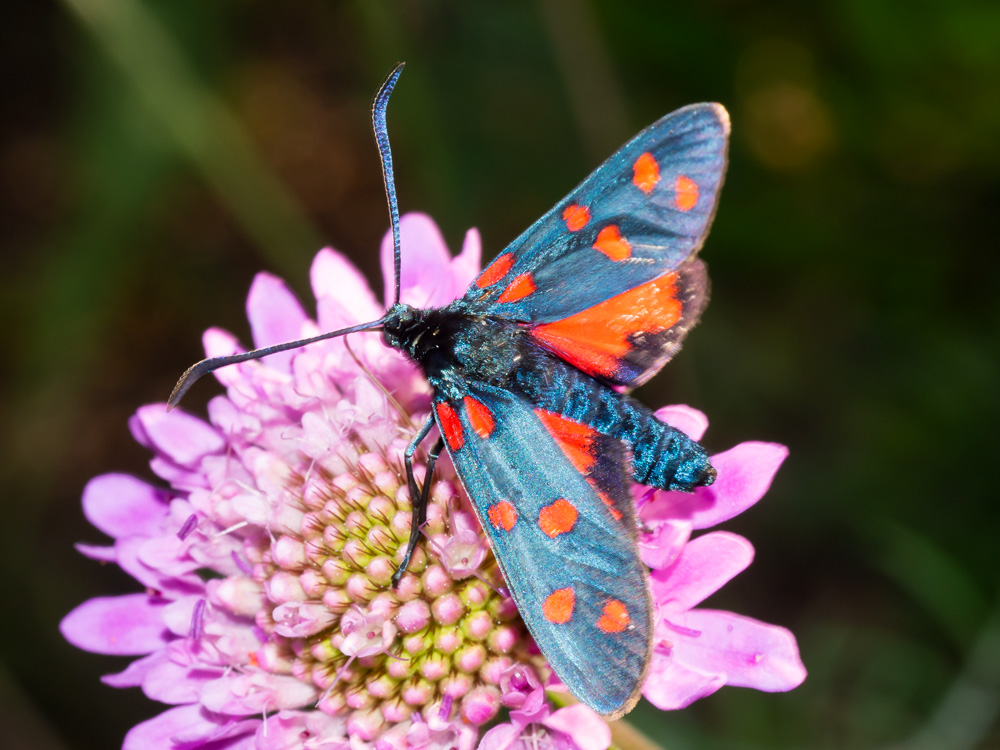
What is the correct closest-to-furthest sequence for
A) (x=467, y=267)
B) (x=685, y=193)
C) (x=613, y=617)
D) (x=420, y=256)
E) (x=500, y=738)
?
(x=613, y=617), (x=500, y=738), (x=685, y=193), (x=467, y=267), (x=420, y=256)

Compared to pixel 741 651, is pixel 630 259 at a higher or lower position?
higher

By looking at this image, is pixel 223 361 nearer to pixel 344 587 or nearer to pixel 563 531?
pixel 344 587

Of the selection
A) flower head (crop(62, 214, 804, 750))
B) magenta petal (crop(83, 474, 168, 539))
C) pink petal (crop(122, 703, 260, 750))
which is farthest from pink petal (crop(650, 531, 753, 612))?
magenta petal (crop(83, 474, 168, 539))

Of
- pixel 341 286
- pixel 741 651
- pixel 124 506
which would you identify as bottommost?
pixel 741 651

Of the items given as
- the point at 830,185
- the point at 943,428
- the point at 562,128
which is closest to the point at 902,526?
the point at 943,428

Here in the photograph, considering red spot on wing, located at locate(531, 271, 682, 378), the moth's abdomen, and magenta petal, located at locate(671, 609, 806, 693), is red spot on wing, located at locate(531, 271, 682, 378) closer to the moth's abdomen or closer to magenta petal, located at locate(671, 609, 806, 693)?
the moth's abdomen

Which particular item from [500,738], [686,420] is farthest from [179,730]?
[686,420]

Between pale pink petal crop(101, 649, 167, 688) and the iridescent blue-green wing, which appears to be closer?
the iridescent blue-green wing
